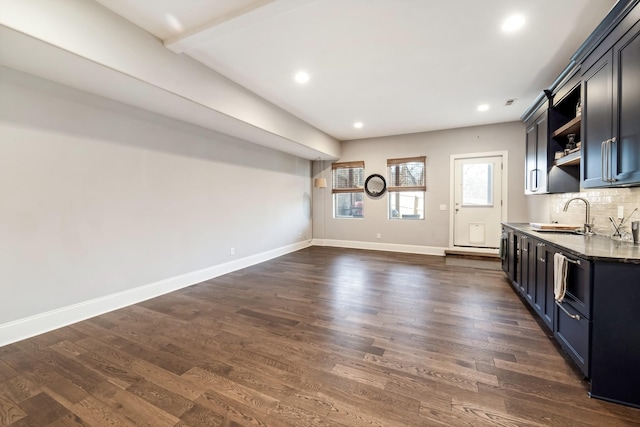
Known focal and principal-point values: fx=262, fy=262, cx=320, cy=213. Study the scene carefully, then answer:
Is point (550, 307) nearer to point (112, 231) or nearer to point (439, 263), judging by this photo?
point (439, 263)

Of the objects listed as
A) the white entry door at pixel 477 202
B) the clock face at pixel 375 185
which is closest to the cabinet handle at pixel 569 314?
the white entry door at pixel 477 202

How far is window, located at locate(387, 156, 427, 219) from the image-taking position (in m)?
6.41

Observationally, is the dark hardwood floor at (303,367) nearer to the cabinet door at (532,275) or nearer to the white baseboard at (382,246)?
the cabinet door at (532,275)

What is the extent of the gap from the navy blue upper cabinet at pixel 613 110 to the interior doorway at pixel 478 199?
11.1 ft

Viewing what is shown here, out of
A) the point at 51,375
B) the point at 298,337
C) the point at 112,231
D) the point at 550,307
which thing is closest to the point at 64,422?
the point at 51,375

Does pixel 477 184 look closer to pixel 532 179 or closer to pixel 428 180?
pixel 428 180

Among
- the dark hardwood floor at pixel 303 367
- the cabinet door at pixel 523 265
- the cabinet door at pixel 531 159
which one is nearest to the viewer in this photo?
the dark hardwood floor at pixel 303 367

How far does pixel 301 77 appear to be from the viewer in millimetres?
3596

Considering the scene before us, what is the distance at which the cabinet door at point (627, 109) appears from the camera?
1.84 m

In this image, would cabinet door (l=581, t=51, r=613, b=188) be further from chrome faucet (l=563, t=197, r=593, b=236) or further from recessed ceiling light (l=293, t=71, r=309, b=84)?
recessed ceiling light (l=293, t=71, r=309, b=84)

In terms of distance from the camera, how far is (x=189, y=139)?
4.12m

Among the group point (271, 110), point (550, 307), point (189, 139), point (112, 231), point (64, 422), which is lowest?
point (64, 422)

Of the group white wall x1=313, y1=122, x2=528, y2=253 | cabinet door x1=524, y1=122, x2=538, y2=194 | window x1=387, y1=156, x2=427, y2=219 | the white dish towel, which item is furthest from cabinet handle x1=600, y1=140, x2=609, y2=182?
window x1=387, y1=156, x2=427, y2=219

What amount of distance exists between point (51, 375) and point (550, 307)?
4220mm
